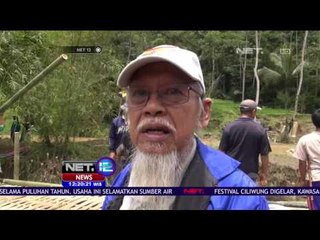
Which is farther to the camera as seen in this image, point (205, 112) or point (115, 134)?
point (115, 134)

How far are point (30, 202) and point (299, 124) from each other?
2023 mm

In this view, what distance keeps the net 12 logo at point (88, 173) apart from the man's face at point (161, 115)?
53.5 inches

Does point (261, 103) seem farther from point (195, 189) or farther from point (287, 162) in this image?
point (195, 189)

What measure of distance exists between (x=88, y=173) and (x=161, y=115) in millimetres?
1507

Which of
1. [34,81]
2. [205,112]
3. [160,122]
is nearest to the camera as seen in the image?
[160,122]

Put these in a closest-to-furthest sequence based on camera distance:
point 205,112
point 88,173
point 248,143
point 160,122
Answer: point 160,122 → point 205,112 → point 88,173 → point 248,143

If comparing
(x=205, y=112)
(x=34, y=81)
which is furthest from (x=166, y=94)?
(x=34, y=81)

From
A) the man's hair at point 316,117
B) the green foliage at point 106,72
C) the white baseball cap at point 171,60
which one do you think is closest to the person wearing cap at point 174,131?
the white baseball cap at point 171,60

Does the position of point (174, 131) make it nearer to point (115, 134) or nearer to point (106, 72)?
point (115, 134)

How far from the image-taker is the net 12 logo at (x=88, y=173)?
3.09 meters

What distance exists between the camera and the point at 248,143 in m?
3.55

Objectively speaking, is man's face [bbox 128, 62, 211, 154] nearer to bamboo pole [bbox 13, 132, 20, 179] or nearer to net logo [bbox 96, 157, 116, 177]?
net logo [bbox 96, 157, 116, 177]

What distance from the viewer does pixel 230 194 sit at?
1.65 m

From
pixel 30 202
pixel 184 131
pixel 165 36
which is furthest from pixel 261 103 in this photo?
pixel 30 202
